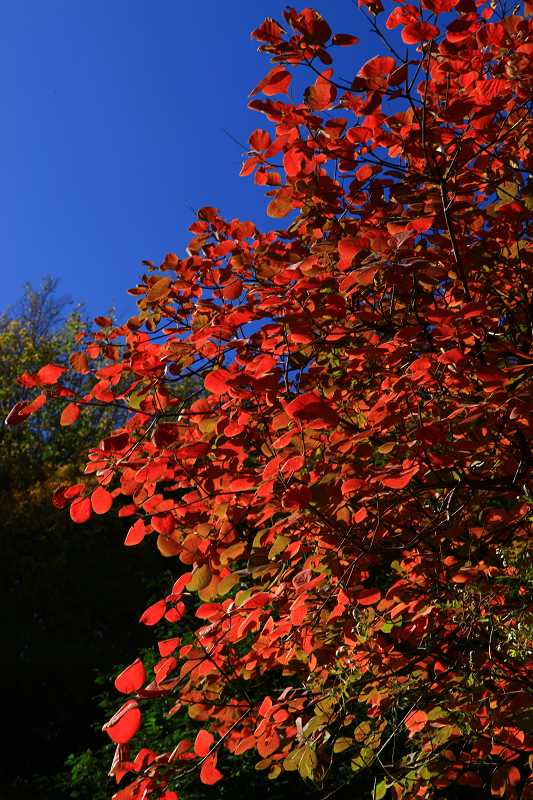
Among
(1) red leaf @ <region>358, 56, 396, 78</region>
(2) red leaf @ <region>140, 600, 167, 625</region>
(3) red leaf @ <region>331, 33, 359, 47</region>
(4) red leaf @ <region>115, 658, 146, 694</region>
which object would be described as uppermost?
(3) red leaf @ <region>331, 33, 359, 47</region>

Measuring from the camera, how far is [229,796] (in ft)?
11.6

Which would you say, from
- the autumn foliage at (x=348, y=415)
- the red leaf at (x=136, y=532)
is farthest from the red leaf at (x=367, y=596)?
the red leaf at (x=136, y=532)

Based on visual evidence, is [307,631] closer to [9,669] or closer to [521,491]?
[521,491]

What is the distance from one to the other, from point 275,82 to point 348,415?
4.00 feet

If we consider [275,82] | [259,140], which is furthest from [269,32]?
[259,140]

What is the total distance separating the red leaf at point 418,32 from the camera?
1.74 m

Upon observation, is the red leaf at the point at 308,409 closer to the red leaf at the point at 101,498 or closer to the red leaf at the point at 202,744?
the red leaf at the point at 101,498

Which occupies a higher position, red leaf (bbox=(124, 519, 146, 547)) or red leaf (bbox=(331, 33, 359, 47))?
red leaf (bbox=(331, 33, 359, 47))

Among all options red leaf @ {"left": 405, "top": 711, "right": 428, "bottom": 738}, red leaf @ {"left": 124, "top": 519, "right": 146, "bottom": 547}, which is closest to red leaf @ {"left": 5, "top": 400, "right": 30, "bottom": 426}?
red leaf @ {"left": 124, "top": 519, "right": 146, "bottom": 547}

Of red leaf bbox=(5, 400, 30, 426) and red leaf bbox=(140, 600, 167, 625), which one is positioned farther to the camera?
red leaf bbox=(140, 600, 167, 625)

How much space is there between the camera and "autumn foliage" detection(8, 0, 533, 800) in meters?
1.80

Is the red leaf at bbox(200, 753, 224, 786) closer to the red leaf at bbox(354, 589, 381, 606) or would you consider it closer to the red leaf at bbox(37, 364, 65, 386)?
the red leaf at bbox(354, 589, 381, 606)

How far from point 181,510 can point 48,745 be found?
5.88 meters

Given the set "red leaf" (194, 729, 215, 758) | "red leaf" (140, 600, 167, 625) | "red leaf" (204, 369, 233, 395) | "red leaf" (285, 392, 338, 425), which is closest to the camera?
"red leaf" (285, 392, 338, 425)
